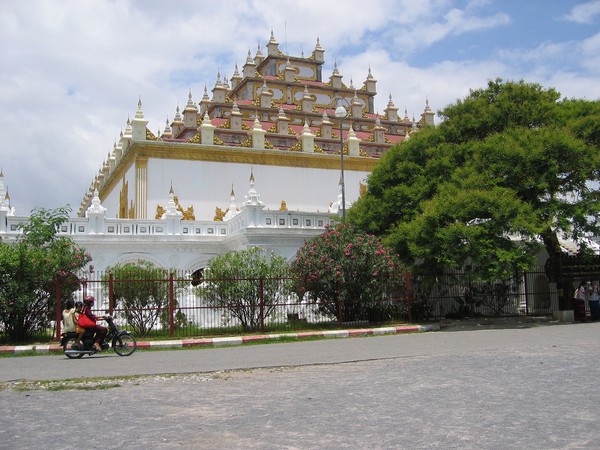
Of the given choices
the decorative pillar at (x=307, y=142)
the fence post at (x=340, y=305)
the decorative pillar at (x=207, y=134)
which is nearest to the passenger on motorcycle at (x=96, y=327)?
the fence post at (x=340, y=305)

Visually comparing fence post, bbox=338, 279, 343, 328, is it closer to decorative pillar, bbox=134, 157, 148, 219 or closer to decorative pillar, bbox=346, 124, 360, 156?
decorative pillar, bbox=134, 157, 148, 219

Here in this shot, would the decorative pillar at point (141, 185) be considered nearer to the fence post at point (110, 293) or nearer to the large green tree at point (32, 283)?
the large green tree at point (32, 283)

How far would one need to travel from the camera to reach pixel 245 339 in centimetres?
1589

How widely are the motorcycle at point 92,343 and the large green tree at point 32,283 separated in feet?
8.53

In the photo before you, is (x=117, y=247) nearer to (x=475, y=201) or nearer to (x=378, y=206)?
(x=378, y=206)

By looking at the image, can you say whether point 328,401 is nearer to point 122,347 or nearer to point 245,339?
point 122,347

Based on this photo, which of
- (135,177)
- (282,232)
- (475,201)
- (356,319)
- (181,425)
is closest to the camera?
(181,425)

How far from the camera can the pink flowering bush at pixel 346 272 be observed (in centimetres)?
1789

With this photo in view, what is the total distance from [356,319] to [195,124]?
24.1 metres

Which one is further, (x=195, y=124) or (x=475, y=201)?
(x=195, y=124)

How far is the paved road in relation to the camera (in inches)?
235

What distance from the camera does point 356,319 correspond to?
62.0ft

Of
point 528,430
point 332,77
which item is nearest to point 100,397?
point 528,430

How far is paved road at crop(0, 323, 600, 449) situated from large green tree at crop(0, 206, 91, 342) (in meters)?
3.33
